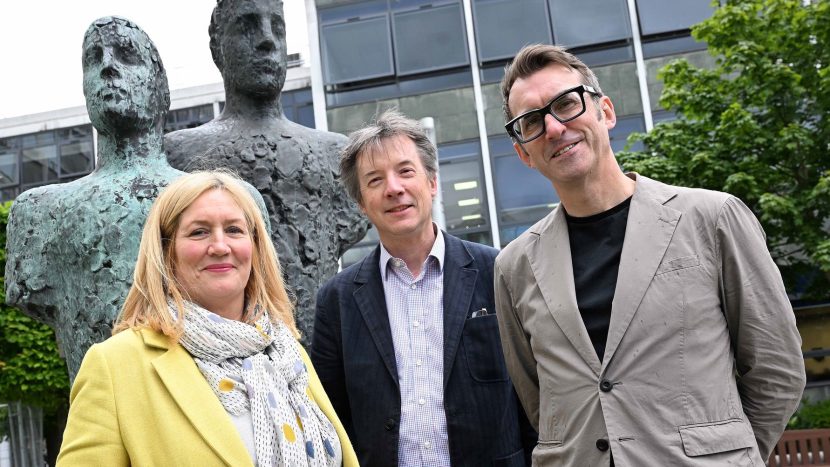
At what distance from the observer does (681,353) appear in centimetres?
228

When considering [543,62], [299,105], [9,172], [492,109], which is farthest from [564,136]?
[9,172]

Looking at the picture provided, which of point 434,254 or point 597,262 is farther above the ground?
point 434,254

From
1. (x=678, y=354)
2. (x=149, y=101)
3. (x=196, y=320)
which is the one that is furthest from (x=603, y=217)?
(x=149, y=101)

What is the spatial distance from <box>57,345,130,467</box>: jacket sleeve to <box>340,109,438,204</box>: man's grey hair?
4.29ft

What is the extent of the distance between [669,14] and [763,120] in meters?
5.99

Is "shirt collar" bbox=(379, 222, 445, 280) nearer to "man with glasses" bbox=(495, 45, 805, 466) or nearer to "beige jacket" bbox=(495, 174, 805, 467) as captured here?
"man with glasses" bbox=(495, 45, 805, 466)

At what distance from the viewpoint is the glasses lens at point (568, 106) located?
254 centimetres

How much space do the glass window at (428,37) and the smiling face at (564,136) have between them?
56.6 ft

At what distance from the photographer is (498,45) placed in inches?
763

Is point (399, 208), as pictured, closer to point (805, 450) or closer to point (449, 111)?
point (805, 450)

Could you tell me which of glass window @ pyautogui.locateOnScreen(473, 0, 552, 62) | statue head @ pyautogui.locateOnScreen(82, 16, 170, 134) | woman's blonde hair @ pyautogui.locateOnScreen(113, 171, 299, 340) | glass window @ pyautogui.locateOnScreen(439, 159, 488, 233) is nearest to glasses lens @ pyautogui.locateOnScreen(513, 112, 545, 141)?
woman's blonde hair @ pyautogui.locateOnScreen(113, 171, 299, 340)

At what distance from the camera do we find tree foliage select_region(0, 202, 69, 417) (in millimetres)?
17156

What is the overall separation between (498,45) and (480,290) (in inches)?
670

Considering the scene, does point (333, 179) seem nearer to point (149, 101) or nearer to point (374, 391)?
Result: point (149, 101)
